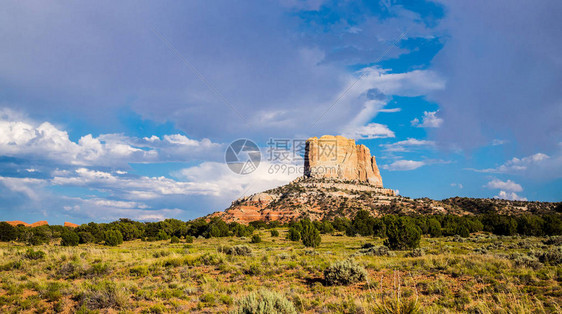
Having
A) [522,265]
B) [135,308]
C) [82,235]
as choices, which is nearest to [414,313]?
[135,308]

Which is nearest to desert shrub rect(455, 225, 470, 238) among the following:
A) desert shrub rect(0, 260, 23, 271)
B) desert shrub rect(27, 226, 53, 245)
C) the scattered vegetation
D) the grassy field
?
the scattered vegetation

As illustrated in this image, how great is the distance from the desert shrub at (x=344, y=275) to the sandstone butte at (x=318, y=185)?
73.4 metres

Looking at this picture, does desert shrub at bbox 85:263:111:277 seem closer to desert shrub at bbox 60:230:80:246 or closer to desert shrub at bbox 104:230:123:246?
desert shrub at bbox 104:230:123:246

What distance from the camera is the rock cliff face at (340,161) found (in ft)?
530

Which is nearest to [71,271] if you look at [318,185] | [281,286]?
[281,286]

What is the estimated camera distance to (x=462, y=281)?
1121 cm

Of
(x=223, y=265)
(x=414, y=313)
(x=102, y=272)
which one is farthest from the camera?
Result: (x=223, y=265)

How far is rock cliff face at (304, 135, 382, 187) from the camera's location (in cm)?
16162

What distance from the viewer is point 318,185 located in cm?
12519

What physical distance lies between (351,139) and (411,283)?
581 ft

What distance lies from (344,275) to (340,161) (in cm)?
15818

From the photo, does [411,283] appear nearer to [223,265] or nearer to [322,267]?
[322,267]

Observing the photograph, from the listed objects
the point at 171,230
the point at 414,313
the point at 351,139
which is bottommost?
the point at 171,230

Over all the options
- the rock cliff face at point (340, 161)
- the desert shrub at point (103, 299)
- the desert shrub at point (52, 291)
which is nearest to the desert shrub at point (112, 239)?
the desert shrub at point (52, 291)
